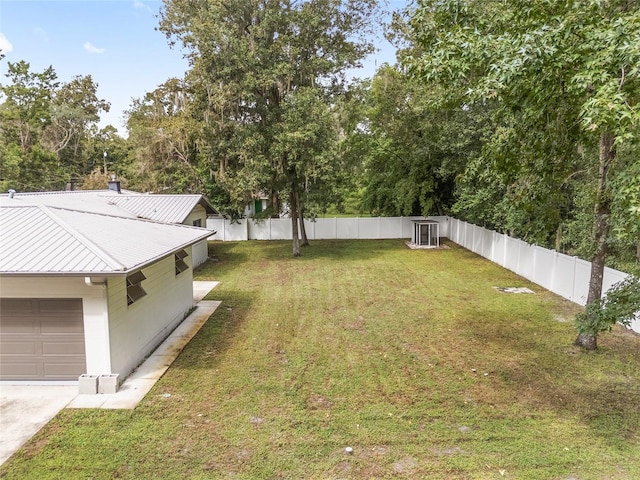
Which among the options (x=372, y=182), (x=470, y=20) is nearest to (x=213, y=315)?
(x=470, y=20)

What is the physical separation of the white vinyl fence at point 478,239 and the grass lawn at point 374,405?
40.3 inches

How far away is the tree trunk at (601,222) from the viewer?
712 cm

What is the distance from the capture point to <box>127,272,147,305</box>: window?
748 cm

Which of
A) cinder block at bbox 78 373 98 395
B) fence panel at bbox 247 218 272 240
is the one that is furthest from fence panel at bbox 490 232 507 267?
cinder block at bbox 78 373 98 395

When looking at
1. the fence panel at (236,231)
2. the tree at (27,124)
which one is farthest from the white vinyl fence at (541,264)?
the tree at (27,124)

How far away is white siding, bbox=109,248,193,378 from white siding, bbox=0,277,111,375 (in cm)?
13

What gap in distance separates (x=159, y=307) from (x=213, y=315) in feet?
6.88

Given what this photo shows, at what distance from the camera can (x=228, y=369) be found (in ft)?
24.9

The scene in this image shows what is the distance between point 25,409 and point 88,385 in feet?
2.75

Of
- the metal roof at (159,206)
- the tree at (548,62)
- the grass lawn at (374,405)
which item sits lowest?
the grass lawn at (374,405)

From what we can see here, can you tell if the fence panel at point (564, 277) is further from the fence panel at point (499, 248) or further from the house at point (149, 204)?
the house at point (149, 204)

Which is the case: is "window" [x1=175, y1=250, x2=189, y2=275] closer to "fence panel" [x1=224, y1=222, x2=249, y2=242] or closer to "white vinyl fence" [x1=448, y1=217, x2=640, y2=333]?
"white vinyl fence" [x1=448, y1=217, x2=640, y2=333]

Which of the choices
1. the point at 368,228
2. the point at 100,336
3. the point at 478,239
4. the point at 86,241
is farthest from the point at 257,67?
the point at 100,336

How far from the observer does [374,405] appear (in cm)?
627
